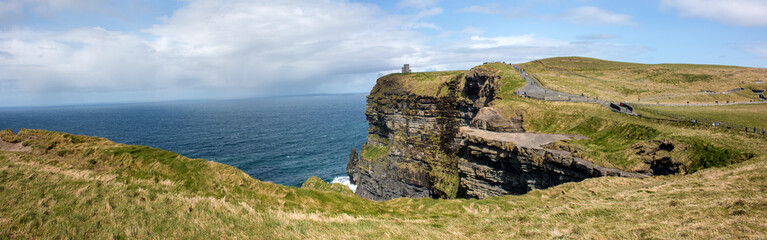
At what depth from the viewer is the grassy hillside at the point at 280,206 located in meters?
11.5

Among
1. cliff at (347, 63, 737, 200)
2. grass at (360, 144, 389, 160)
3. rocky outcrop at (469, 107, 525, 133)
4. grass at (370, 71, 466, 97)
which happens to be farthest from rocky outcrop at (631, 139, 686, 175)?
grass at (360, 144, 389, 160)

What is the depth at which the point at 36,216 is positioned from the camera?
10914mm

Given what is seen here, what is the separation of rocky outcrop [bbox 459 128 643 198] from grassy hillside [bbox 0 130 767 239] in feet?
19.7

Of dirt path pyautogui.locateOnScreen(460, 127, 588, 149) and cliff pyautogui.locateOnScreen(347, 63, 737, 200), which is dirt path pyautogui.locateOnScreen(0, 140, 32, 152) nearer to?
cliff pyautogui.locateOnScreen(347, 63, 737, 200)

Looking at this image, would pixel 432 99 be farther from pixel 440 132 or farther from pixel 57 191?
pixel 57 191

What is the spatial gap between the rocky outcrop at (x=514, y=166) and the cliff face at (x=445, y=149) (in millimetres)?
104

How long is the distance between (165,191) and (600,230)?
67.1 ft

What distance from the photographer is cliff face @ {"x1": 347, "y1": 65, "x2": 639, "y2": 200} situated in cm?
3480

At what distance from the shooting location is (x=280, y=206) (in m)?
17.4

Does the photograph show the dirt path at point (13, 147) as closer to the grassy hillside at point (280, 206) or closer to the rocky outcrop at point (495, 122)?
the grassy hillside at point (280, 206)

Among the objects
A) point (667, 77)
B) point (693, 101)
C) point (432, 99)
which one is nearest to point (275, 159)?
point (432, 99)

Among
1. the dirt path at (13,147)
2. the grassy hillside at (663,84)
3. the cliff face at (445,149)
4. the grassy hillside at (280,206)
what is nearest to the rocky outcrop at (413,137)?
the cliff face at (445,149)

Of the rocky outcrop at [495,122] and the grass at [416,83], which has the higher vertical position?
the grass at [416,83]

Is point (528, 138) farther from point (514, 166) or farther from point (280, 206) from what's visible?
point (280, 206)
